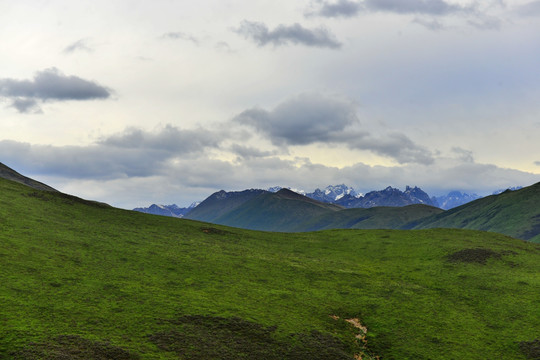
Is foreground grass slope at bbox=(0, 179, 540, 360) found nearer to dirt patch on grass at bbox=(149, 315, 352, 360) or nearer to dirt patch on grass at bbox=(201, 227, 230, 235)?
dirt patch on grass at bbox=(149, 315, 352, 360)

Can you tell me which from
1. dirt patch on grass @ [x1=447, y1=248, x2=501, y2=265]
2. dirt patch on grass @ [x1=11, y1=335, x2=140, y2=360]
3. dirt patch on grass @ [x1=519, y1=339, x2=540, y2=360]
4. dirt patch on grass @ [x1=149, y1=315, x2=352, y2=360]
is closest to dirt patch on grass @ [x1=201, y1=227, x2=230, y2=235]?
dirt patch on grass @ [x1=447, y1=248, x2=501, y2=265]

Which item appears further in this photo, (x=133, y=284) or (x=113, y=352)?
(x=133, y=284)

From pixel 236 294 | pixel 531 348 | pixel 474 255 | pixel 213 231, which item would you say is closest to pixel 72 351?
pixel 236 294

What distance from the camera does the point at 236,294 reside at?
76750mm

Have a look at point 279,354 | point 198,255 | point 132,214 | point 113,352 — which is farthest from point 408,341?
point 132,214

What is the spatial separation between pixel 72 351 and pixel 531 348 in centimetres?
6586

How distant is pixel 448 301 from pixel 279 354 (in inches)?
1830

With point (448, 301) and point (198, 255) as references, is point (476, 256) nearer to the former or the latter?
point (448, 301)

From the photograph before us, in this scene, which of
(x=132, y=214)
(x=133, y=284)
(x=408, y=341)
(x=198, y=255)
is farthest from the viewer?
(x=132, y=214)

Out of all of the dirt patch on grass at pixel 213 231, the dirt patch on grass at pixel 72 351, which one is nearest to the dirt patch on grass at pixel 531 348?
the dirt patch on grass at pixel 72 351

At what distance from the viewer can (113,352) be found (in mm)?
46625

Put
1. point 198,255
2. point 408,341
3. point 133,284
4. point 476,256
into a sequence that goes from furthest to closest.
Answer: point 476,256
point 198,255
point 133,284
point 408,341

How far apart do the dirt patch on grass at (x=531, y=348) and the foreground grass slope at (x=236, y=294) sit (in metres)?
0.27

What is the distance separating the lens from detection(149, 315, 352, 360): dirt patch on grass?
52375 mm
